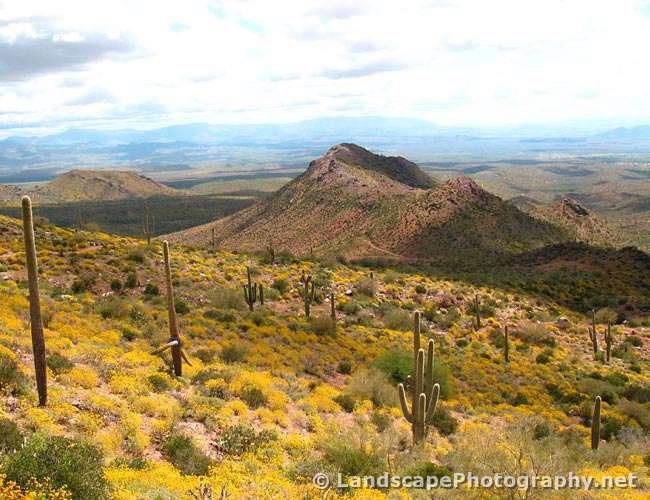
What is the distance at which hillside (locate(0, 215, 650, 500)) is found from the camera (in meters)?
9.91

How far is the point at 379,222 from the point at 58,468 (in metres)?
67.3

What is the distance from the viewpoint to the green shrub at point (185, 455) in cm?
978

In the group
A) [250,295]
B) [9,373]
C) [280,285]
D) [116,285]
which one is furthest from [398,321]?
[9,373]

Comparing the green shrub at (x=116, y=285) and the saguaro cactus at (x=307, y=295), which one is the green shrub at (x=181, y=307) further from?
the saguaro cactus at (x=307, y=295)

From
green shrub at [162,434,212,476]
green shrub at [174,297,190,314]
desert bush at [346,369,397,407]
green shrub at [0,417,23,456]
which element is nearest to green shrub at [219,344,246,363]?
desert bush at [346,369,397,407]

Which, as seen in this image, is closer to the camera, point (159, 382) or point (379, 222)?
point (159, 382)

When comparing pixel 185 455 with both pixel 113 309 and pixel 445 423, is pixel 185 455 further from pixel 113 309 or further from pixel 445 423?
pixel 113 309

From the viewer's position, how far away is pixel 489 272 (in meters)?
50.5

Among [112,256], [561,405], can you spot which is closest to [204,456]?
[561,405]

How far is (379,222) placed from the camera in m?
73.6

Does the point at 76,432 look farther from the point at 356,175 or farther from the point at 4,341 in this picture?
the point at 356,175

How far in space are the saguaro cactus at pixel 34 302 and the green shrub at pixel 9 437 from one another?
159cm

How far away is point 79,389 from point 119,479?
434 centimetres

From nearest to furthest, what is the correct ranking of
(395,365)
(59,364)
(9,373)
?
(9,373) < (59,364) < (395,365)
